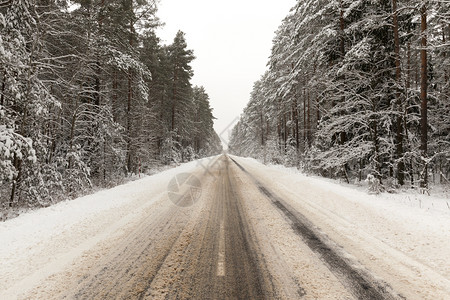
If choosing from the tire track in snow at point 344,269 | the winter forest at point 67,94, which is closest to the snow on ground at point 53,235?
the winter forest at point 67,94

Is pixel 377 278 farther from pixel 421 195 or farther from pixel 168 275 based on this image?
pixel 421 195

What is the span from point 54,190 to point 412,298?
1066cm

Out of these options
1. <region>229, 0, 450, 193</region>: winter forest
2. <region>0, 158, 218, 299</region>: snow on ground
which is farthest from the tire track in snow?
<region>229, 0, 450, 193</region>: winter forest

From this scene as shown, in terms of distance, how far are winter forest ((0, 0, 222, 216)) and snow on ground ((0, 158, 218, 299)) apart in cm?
175

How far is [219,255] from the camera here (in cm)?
317

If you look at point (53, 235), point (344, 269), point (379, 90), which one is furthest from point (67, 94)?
point (379, 90)

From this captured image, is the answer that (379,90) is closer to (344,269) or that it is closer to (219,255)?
(344,269)

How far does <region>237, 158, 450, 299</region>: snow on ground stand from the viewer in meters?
2.63

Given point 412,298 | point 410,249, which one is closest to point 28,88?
point 412,298

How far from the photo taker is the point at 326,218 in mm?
4945

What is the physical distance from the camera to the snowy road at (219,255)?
2391mm

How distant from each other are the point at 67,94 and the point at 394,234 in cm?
1237

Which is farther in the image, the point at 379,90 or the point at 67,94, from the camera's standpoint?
the point at 67,94

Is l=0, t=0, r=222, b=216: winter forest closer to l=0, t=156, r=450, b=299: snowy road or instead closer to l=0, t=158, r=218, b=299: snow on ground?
l=0, t=158, r=218, b=299: snow on ground
